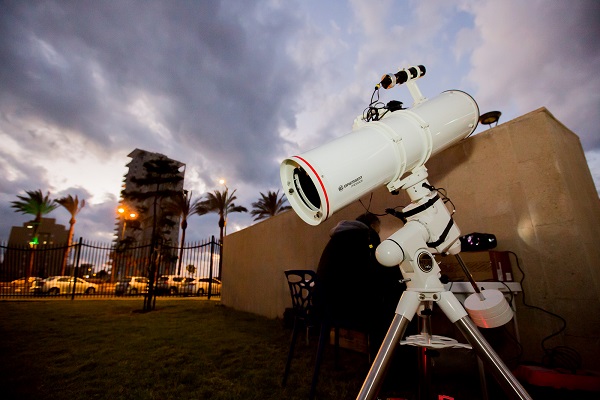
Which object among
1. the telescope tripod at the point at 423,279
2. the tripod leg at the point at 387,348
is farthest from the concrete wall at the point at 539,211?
the tripod leg at the point at 387,348

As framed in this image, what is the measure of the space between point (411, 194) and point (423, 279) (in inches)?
21.3

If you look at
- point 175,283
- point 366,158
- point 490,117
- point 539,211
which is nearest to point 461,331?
point 366,158

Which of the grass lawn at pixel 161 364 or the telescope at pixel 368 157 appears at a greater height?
the telescope at pixel 368 157

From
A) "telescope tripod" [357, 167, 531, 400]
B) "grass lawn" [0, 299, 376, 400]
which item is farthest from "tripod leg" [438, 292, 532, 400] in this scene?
"grass lawn" [0, 299, 376, 400]

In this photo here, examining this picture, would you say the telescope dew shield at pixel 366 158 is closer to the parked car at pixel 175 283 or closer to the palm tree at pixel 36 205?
the parked car at pixel 175 283

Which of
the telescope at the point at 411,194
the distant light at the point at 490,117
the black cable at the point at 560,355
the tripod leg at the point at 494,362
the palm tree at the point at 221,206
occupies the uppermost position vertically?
the palm tree at the point at 221,206

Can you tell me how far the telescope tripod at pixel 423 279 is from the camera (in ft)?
4.03

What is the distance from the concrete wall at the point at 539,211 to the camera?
8.05 ft

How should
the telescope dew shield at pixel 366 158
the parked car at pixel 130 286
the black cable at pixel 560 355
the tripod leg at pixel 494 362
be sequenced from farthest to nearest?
the parked car at pixel 130 286 < the black cable at pixel 560 355 < the telescope dew shield at pixel 366 158 < the tripod leg at pixel 494 362

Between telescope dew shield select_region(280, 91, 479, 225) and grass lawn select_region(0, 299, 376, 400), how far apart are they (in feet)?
6.00

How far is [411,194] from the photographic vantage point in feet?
5.69

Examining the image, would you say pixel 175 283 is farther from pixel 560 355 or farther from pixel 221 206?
pixel 560 355

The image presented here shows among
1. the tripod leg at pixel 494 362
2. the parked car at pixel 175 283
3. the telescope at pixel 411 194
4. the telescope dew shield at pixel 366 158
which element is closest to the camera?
the tripod leg at pixel 494 362

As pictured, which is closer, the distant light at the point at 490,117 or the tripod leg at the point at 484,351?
the tripod leg at the point at 484,351
